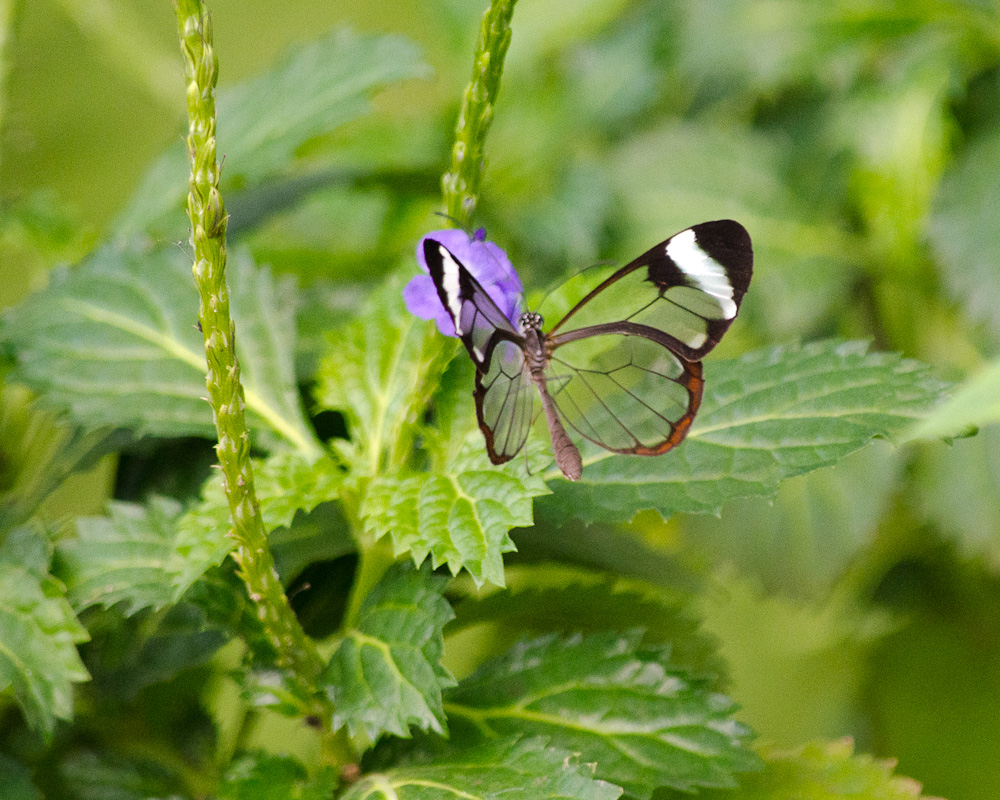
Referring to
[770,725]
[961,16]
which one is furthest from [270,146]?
[770,725]

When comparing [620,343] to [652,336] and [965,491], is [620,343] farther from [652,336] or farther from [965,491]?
[965,491]

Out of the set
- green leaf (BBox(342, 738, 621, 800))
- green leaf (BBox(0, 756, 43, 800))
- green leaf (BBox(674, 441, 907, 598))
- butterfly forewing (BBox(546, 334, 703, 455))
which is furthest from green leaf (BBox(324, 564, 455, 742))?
green leaf (BBox(674, 441, 907, 598))

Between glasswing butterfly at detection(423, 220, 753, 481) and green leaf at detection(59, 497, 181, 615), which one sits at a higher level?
glasswing butterfly at detection(423, 220, 753, 481)

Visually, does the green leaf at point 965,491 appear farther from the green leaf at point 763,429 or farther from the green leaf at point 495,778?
the green leaf at point 495,778

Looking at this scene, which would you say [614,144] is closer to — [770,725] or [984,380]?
[770,725]

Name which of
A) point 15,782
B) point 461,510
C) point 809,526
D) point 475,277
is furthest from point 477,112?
point 809,526

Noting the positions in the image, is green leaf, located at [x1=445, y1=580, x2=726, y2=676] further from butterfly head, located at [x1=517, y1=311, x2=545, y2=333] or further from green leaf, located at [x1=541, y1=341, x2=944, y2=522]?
butterfly head, located at [x1=517, y1=311, x2=545, y2=333]

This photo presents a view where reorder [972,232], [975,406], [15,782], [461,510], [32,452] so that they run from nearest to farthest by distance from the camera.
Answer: [975,406] < [461,510] < [15,782] < [32,452] < [972,232]
